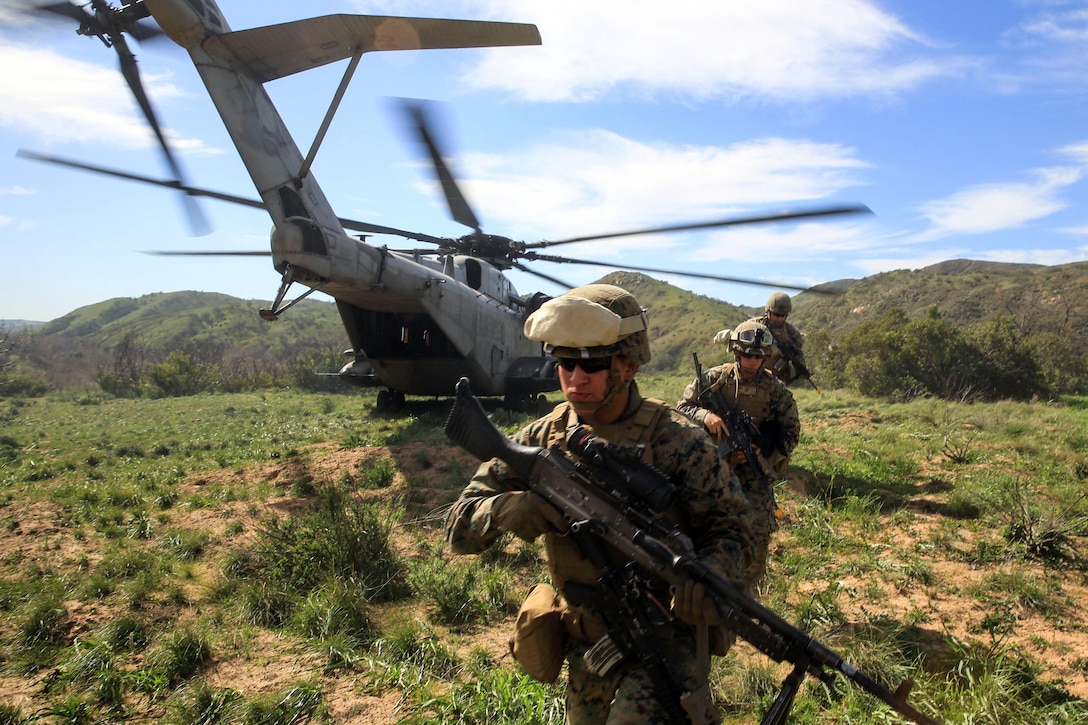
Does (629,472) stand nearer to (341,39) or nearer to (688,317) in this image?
(341,39)

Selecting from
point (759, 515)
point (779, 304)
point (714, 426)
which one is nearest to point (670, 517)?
point (714, 426)

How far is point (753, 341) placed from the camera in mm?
4363

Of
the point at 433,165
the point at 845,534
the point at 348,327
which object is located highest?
the point at 433,165

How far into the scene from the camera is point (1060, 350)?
21297mm

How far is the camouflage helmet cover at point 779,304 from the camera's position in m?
5.93

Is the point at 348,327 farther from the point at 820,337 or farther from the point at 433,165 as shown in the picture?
the point at 820,337

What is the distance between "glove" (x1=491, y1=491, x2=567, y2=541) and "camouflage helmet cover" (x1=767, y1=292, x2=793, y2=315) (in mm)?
4634

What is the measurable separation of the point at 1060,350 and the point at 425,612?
25531 mm

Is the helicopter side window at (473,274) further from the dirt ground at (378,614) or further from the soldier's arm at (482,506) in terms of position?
the soldier's arm at (482,506)

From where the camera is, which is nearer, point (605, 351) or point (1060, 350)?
point (605, 351)

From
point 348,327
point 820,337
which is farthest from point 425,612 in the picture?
point 820,337

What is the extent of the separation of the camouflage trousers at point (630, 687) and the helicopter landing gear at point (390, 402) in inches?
442

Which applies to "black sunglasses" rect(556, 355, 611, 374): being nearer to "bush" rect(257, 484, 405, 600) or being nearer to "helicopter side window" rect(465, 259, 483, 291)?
"bush" rect(257, 484, 405, 600)

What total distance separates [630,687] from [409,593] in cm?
313
